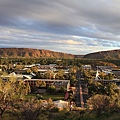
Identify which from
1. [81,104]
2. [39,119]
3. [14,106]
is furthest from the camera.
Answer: [81,104]

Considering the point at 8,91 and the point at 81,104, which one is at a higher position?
the point at 8,91

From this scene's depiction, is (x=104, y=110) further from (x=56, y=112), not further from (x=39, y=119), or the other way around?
(x=39, y=119)

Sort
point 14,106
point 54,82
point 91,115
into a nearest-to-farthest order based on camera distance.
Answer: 1. point 91,115
2. point 14,106
3. point 54,82

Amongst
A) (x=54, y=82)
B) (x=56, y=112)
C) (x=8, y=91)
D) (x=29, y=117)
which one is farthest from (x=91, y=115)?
(x=54, y=82)

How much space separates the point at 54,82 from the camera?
133 ft

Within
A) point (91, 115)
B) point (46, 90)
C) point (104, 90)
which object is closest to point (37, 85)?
point (46, 90)

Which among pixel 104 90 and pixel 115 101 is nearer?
pixel 115 101

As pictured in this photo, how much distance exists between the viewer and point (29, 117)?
51.6 feet

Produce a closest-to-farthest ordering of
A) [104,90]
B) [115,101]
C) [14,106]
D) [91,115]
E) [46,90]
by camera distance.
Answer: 1. [91,115]
2. [14,106]
3. [115,101]
4. [104,90]
5. [46,90]

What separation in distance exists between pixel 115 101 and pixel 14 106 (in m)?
9.82

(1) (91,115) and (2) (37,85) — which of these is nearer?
(1) (91,115)

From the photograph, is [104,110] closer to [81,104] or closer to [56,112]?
[56,112]

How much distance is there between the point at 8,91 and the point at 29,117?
34.9 ft

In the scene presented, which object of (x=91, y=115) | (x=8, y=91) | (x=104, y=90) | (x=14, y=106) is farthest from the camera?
(x=104, y=90)
